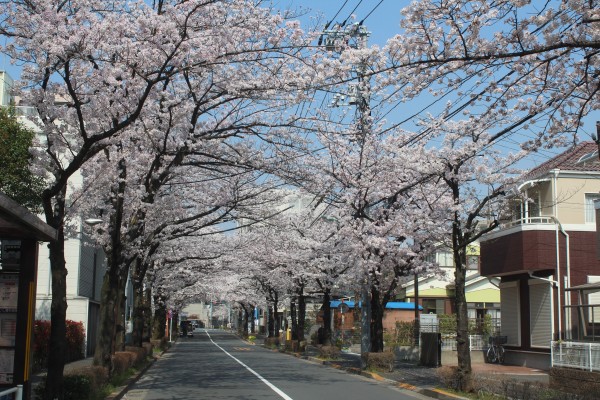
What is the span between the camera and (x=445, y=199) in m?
21.9

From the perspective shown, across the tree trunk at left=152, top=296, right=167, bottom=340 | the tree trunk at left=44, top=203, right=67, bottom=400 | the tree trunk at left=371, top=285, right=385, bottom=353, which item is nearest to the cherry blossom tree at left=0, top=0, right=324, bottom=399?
the tree trunk at left=44, top=203, right=67, bottom=400

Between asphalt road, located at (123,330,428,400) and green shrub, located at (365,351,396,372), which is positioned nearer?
asphalt road, located at (123,330,428,400)

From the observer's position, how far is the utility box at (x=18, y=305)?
9.12m

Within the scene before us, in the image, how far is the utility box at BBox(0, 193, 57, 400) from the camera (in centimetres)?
912

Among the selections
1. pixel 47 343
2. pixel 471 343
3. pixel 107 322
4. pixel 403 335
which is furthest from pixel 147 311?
pixel 107 322

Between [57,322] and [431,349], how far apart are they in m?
19.8

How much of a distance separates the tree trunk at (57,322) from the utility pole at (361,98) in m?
6.13

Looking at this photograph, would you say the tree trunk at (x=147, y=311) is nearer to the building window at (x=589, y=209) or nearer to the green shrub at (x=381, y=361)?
the green shrub at (x=381, y=361)

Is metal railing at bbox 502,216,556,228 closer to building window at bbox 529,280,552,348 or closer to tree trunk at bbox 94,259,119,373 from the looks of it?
building window at bbox 529,280,552,348

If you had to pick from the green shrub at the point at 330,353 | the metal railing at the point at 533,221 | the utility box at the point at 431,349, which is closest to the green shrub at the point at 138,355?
the green shrub at the point at 330,353

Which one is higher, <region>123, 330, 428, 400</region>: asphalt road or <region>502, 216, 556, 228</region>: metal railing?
<region>502, 216, 556, 228</region>: metal railing

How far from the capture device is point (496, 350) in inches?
1152

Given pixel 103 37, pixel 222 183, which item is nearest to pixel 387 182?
pixel 222 183

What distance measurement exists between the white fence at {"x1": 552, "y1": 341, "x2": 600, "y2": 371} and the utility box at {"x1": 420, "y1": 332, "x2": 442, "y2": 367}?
26.8 feet
